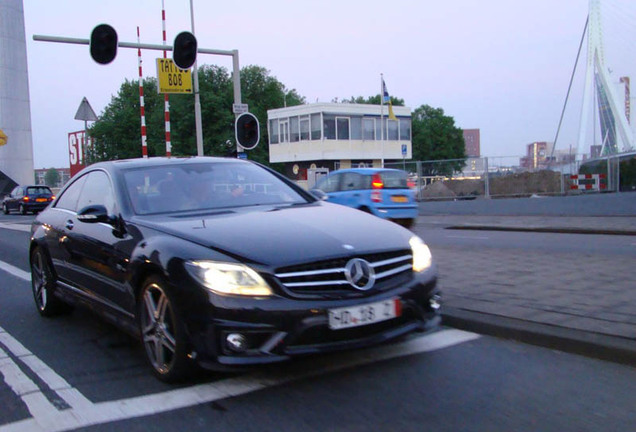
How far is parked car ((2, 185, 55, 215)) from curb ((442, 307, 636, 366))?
1200 inches

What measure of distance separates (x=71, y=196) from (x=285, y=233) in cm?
308

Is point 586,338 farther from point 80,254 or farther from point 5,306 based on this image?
point 5,306

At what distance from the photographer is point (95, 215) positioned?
180 inches

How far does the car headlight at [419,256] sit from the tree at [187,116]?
4761 centimetres

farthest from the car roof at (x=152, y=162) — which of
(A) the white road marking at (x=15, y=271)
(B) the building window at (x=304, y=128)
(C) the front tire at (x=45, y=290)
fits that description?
(B) the building window at (x=304, y=128)

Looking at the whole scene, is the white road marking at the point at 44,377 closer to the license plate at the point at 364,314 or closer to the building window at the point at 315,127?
the license plate at the point at 364,314

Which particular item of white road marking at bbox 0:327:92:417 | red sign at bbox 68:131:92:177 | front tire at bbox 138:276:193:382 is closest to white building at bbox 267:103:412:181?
red sign at bbox 68:131:92:177

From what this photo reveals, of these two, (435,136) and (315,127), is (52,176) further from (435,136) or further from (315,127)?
(315,127)

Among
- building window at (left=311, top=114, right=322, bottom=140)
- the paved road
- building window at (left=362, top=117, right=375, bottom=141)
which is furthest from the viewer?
building window at (left=362, top=117, right=375, bottom=141)

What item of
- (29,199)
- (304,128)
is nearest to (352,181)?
(29,199)

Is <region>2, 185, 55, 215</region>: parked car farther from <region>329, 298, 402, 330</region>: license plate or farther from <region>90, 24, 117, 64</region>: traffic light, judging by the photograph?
<region>329, 298, 402, 330</region>: license plate

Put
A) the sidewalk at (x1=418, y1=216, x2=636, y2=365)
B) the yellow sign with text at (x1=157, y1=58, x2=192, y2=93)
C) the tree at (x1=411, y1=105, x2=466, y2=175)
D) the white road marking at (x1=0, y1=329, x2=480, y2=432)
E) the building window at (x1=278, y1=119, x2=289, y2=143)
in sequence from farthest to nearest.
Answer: the tree at (x1=411, y1=105, x2=466, y2=175)
the building window at (x1=278, y1=119, x2=289, y2=143)
the yellow sign with text at (x1=157, y1=58, x2=192, y2=93)
the sidewalk at (x1=418, y1=216, x2=636, y2=365)
the white road marking at (x1=0, y1=329, x2=480, y2=432)

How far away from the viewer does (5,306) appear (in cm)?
666

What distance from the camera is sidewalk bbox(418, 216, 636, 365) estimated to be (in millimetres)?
4328
